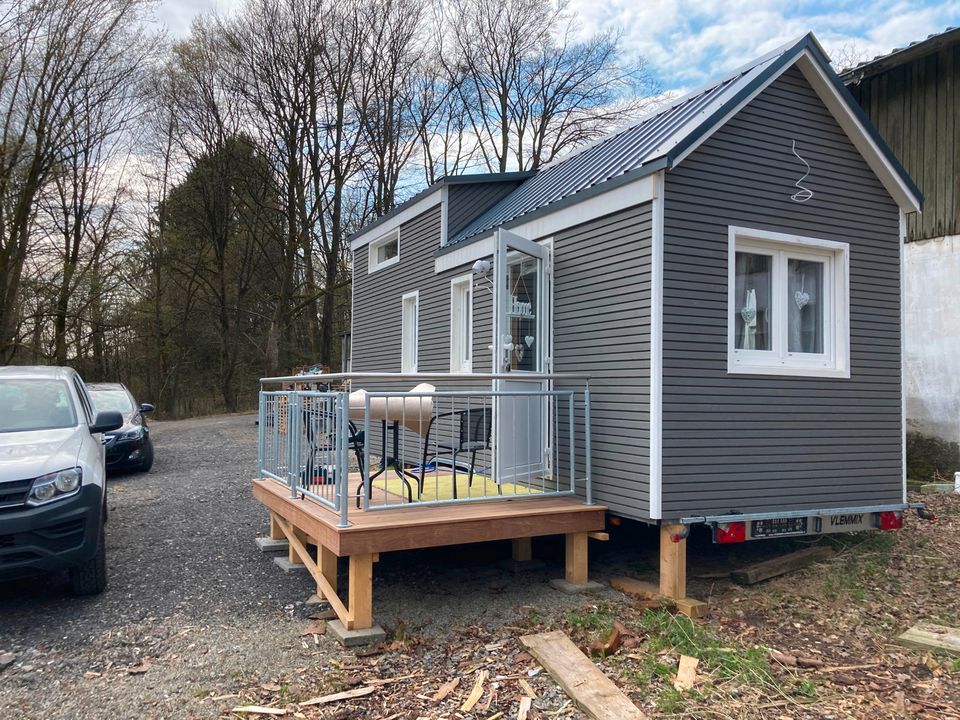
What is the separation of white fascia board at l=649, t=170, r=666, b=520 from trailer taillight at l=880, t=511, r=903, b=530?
2195 mm

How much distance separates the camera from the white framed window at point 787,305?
534 cm

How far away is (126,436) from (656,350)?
818cm

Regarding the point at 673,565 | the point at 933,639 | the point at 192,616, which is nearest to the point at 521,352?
the point at 673,565

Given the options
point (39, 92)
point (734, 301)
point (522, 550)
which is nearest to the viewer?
point (734, 301)

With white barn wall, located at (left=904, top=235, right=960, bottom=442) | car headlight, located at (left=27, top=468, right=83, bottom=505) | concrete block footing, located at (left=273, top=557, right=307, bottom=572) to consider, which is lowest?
concrete block footing, located at (left=273, top=557, right=307, bottom=572)

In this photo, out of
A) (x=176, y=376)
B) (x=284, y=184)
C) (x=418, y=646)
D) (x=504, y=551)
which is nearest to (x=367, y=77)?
(x=284, y=184)

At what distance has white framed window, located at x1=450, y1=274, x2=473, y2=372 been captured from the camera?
25.3 ft

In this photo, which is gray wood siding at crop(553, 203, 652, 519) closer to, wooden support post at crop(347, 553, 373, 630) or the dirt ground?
the dirt ground

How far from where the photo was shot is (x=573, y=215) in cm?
575

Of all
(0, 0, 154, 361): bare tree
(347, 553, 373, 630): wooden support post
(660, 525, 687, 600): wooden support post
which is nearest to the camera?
(347, 553, 373, 630): wooden support post

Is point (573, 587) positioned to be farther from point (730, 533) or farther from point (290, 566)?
point (290, 566)

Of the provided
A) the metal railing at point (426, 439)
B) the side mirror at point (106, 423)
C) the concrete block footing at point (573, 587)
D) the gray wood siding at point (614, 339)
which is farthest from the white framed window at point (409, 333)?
the concrete block footing at point (573, 587)

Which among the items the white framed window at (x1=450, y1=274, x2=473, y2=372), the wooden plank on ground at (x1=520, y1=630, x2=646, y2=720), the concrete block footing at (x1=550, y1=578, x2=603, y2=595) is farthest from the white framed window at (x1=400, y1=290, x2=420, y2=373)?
the wooden plank on ground at (x1=520, y1=630, x2=646, y2=720)

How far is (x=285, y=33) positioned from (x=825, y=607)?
843 inches
